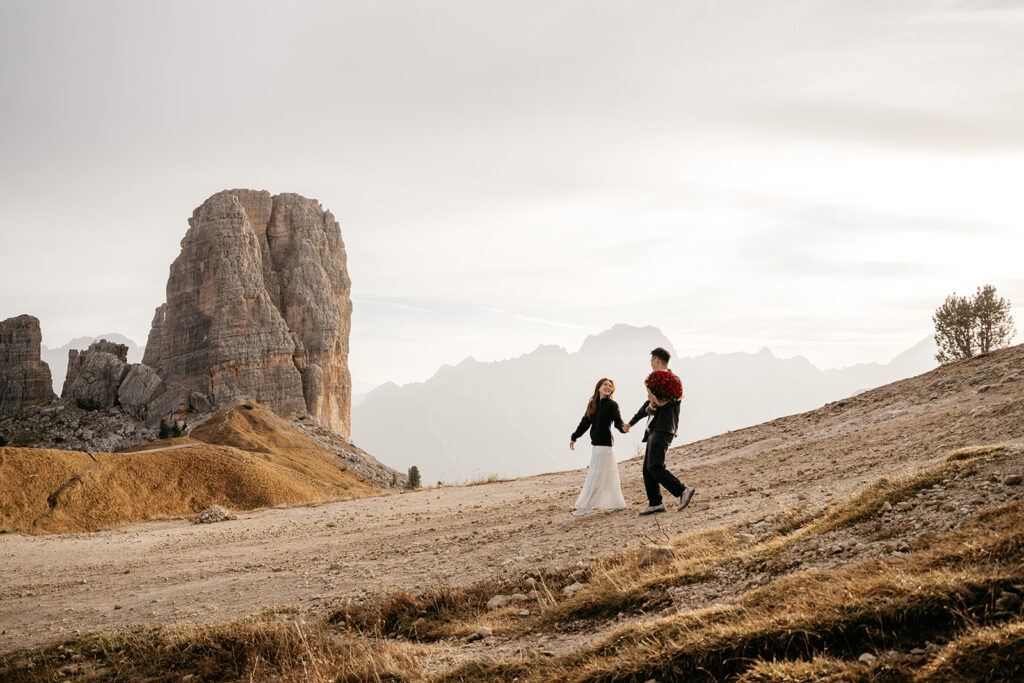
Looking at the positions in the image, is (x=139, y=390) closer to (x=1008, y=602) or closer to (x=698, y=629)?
(x=698, y=629)

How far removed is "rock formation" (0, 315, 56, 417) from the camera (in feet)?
217

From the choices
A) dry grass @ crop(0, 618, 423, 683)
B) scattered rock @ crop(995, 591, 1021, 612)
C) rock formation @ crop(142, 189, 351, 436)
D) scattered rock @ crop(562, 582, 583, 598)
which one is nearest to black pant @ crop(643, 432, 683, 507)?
scattered rock @ crop(562, 582, 583, 598)

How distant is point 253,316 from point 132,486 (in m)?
50.0

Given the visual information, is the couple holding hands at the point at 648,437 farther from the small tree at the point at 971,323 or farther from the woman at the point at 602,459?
the small tree at the point at 971,323

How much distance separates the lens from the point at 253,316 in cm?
7431

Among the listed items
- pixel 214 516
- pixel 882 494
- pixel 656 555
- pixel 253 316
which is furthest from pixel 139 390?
pixel 882 494

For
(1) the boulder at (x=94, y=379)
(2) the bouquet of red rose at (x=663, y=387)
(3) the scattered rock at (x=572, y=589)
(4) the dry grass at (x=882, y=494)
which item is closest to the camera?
(4) the dry grass at (x=882, y=494)

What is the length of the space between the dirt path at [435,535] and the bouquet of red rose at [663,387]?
1.82 m

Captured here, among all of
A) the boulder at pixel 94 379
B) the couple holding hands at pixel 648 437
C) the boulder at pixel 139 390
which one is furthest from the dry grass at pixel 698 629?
the boulder at pixel 94 379

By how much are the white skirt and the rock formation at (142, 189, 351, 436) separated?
6362cm

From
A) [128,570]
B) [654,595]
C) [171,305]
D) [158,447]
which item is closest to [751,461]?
[654,595]

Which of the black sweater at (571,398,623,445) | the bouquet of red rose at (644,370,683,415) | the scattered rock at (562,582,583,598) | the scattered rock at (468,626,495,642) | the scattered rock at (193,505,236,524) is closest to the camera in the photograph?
the scattered rock at (468,626,495,642)

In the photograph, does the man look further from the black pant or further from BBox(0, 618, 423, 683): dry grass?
BBox(0, 618, 423, 683): dry grass

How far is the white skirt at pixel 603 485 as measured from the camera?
1187 centimetres
